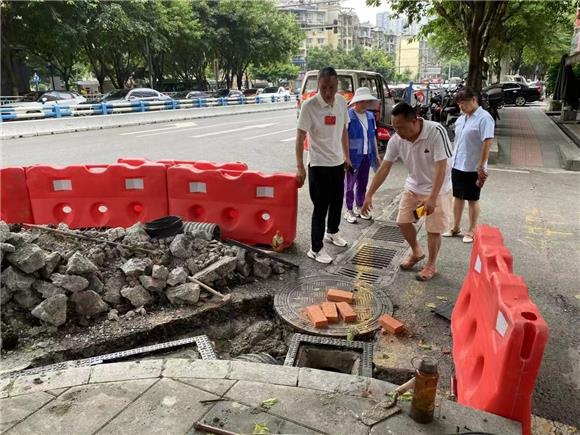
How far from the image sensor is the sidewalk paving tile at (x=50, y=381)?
265 centimetres

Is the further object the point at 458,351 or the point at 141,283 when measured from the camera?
the point at 141,283

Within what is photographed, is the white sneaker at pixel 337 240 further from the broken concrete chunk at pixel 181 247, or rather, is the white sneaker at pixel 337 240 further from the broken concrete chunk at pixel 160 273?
the broken concrete chunk at pixel 160 273

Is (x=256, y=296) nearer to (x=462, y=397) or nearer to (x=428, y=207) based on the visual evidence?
(x=428, y=207)

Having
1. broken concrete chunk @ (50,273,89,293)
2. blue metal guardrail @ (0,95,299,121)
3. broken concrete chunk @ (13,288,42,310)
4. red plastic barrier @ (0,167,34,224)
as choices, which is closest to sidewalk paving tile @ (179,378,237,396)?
broken concrete chunk @ (50,273,89,293)

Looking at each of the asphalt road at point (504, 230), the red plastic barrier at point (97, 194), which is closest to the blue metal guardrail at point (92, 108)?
the asphalt road at point (504, 230)

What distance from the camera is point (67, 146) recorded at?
13.5 m

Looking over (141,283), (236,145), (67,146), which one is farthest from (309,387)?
(67,146)

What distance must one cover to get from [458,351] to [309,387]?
1.10 m

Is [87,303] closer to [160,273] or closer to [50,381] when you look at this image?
[160,273]

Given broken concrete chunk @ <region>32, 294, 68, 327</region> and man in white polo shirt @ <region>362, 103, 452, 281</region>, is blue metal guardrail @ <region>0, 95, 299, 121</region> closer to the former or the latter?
broken concrete chunk @ <region>32, 294, 68, 327</region>

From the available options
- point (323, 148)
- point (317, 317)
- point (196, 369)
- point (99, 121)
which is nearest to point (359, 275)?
point (317, 317)

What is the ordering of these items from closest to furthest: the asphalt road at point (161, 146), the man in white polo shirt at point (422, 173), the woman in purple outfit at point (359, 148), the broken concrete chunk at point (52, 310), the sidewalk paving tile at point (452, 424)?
1. the sidewalk paving tile at point (452, 424)
2. the broken concrete chunk at point (52, 310)
3. the man in white polo shirt at point (422, 173)
4. the woman in purple outfit at point (359, 148)
5. the asphalt road at point (161, 146)

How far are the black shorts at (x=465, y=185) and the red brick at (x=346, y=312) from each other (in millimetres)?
2486

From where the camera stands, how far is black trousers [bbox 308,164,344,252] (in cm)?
486
